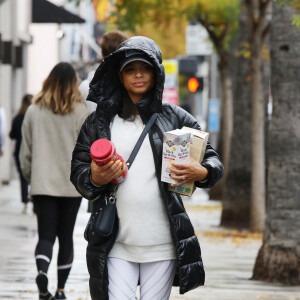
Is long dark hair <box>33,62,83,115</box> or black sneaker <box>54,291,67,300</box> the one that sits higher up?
long dark hair <box>33,62,83,115</box>

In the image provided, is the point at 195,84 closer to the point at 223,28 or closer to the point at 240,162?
the point at 223,28

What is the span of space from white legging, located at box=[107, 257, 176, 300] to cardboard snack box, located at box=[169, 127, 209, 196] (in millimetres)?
341

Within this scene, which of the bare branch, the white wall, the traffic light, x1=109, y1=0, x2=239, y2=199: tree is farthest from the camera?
the white wall

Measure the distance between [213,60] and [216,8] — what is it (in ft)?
43.1

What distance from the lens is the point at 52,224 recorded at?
8.09 meters

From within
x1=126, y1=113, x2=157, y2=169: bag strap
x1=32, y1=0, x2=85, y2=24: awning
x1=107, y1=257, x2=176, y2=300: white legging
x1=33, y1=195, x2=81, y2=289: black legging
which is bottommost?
x1=33, y1=195, x2=81, y2=289: black legging

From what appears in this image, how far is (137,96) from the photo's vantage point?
5.29 meters

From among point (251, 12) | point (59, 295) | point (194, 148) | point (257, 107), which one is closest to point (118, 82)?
point (194, 148)

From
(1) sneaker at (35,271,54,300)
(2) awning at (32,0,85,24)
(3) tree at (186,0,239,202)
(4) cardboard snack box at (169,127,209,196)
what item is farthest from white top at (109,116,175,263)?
(2) awning at (32,0,85,24)

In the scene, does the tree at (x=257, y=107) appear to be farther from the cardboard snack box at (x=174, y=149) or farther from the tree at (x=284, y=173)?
the cardboard snack box at (x=174, y=149)

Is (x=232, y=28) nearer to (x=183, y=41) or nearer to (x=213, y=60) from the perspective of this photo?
(x=213, y=60)

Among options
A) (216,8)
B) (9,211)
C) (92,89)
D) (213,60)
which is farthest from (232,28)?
(92,89)

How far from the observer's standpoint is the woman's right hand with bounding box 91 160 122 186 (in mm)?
4895

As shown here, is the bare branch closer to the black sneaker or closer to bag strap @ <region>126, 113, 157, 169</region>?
the black sneaker
